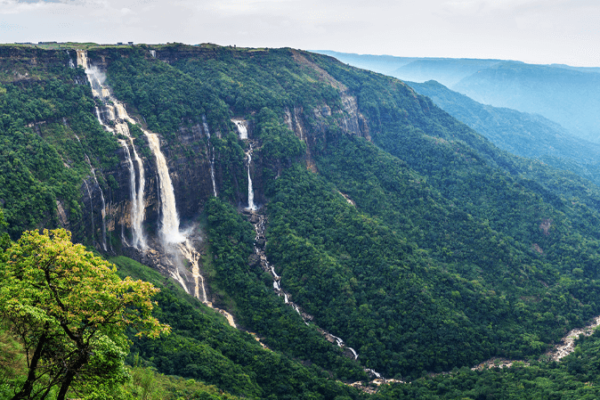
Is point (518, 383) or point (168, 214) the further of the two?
point (168, 214)

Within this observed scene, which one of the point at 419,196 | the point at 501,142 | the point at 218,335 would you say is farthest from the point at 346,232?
the point at 501,142

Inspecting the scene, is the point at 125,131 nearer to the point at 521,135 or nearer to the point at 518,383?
the point at 518,383

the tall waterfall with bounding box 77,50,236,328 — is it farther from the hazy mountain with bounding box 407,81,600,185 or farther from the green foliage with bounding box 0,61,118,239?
the hazy mountain with bounding box 407,81,600,185

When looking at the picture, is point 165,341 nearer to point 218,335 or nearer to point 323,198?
point 218,335

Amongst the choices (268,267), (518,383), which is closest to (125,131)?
(268,267)

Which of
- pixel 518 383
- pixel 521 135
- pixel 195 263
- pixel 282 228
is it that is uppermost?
pixel 521 135

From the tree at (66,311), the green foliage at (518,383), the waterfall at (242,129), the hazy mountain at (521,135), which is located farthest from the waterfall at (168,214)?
the hazy mountain at (521,135)
